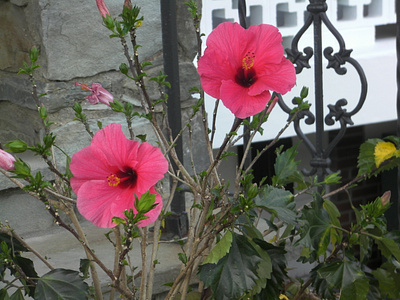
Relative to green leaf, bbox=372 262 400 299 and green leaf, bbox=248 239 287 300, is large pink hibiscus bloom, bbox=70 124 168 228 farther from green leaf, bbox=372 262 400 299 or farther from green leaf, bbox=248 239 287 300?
green leaf, bbox=372 262 400 299

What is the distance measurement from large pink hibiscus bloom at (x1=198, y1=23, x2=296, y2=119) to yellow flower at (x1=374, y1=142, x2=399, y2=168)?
405 mm

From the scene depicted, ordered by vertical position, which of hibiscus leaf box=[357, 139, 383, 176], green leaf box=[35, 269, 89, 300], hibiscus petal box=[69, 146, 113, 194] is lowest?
green leaf box=[35, 269, 89, 300]

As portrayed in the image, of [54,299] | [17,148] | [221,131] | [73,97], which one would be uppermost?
[17,148]

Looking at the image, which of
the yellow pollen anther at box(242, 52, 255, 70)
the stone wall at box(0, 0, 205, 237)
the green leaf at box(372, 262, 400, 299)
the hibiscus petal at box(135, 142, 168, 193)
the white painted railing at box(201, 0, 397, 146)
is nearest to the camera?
the hibiscus petal at box(135, 142, 168, 193)

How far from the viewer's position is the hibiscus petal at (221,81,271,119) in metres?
0.98

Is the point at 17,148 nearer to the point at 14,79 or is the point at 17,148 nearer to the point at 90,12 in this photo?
the point at 90,12

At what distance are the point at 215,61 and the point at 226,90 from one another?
0.06m

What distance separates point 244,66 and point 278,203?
247 millimetres

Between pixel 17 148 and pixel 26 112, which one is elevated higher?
pixel 17 148

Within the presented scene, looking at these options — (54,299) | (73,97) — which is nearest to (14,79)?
(73,97)

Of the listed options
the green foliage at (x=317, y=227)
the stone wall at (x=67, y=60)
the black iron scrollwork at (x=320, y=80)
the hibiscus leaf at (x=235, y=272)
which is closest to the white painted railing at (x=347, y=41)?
the stone wall at (x=67, y=60)

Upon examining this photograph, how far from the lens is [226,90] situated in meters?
1.00

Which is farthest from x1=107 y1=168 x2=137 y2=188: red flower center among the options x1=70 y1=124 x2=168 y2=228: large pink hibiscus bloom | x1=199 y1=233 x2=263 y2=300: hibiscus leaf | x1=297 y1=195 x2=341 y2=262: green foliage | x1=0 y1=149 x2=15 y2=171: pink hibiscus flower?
x1=297 y1=195 x2=341 y2=262: green foliage

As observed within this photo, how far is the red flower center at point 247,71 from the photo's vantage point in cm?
103
